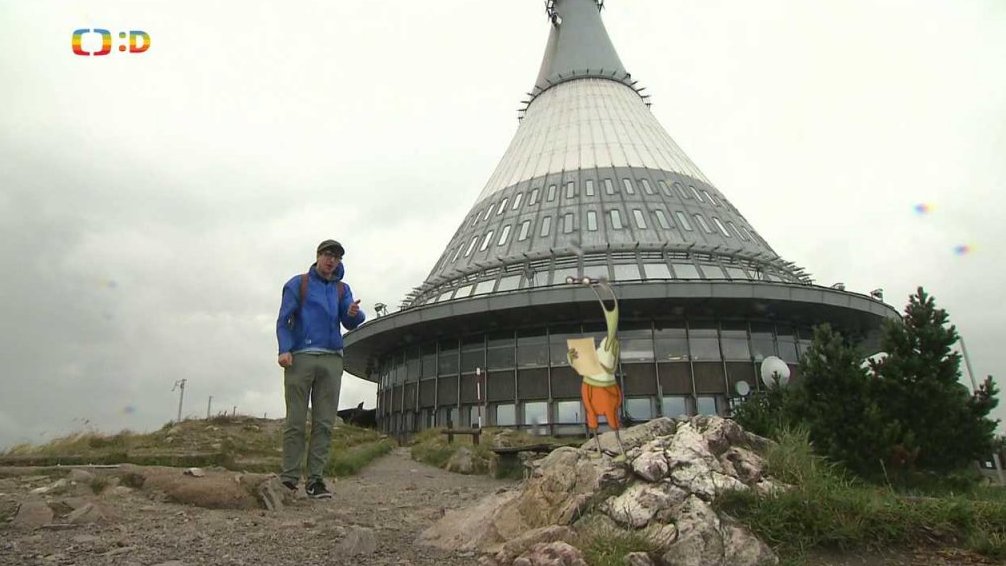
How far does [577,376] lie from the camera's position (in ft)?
71.5

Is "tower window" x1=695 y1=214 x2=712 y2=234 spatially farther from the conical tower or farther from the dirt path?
the dirt path

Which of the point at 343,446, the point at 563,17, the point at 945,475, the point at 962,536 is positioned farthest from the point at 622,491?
the point at 563,17

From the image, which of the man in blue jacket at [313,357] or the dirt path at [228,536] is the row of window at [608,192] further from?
the dirt path at [228,536]

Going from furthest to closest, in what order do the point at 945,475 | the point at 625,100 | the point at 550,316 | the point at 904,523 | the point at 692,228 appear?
1. the point at 625,100
2. the point at 692,228
3. the point at 550,316
4. the point at 945,475
5. the point at 904,523

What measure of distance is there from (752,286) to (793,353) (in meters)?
3.71

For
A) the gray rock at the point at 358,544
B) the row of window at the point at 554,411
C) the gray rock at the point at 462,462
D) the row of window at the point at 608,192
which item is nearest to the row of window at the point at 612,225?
the row of window at the point at 608,192

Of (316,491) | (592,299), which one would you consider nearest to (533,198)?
→ (592,299)

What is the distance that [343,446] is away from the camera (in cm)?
1739

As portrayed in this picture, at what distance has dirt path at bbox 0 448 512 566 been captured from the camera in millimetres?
4168

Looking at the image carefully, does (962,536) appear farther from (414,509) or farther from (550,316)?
(550,316)

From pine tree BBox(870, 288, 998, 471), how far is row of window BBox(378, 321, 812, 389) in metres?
10.5

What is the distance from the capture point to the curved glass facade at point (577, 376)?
70.1 feet

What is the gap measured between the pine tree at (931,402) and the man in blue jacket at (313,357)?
8765 millimetres

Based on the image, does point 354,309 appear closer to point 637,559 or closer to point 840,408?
point 637,559
